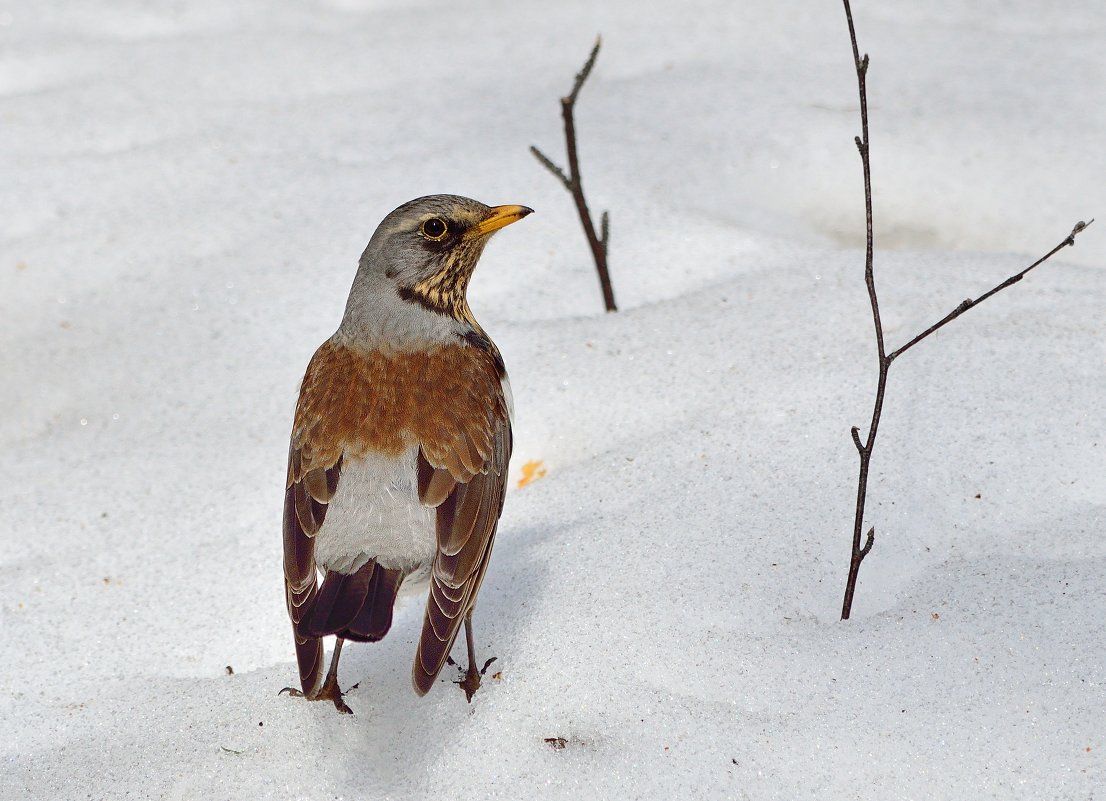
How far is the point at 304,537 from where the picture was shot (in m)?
3.97

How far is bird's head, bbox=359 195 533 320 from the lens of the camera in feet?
15.1

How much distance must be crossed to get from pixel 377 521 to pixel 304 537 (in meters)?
0.24

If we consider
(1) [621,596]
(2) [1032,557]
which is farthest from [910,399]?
(1) [621,596]

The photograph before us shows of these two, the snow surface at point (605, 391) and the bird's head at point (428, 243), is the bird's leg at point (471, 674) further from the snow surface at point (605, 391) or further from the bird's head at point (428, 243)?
the bird's head at point (428, 243)

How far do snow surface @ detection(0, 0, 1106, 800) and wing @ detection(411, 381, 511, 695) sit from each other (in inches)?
10.8

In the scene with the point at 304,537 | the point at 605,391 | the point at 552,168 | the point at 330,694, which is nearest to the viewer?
the point at 330,694

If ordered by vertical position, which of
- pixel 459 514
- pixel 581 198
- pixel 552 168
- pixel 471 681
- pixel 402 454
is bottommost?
pixel 471 681

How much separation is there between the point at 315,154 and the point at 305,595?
3995mm

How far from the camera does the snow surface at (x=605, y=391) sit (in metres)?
3.62

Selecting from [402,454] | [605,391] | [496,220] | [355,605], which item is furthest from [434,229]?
[355,605]

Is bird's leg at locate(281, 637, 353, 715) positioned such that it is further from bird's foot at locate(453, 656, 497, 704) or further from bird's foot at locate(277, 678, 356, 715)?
bird's foot at locate(453, 656, 497, 704)

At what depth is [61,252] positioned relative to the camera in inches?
260

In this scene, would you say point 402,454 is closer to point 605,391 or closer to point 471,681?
point 471,681

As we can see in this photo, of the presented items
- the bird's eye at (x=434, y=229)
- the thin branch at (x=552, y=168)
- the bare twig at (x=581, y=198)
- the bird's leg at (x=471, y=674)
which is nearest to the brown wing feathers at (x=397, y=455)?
the bird's leg at (x=471, y=674)
